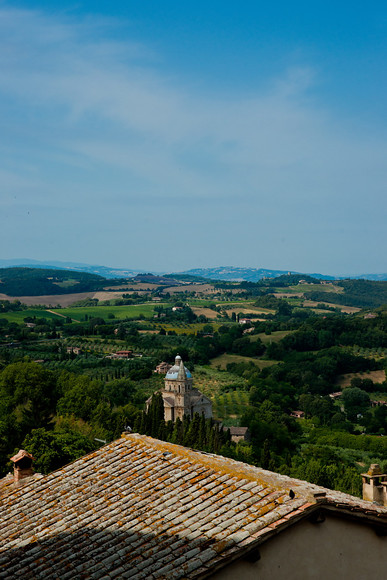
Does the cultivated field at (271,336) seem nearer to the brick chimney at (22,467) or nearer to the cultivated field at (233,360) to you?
the cultivated field at (233,360)

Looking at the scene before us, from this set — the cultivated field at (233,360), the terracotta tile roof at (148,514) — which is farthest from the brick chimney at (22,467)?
the cultivated field at (233,360)

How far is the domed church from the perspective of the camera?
6638 centimetres

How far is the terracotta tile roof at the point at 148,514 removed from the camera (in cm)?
598

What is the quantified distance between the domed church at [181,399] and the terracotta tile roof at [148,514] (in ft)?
192

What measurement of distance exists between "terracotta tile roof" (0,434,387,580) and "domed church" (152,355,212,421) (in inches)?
2306

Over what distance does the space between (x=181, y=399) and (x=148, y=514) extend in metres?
60.8

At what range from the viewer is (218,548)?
231 inches

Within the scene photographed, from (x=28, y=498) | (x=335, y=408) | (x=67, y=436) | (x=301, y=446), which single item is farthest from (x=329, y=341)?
(x=28, y=498)

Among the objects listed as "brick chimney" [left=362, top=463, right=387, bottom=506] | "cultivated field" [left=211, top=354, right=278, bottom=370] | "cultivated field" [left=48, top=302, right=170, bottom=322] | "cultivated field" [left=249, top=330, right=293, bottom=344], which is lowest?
"cultivated field" [left=211, top=354, right=278, bottom=370]

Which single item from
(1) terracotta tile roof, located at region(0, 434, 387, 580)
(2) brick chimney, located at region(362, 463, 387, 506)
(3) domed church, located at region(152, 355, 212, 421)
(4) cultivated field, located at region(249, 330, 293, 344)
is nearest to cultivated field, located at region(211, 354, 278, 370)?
(4) cultivated field, located at region(249, 330, 293, 344)

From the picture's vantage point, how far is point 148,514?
6.91 m

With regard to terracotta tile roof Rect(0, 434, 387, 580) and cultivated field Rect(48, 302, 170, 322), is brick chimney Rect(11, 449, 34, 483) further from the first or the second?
cultivated field Rect(48, 302, 170, 322)

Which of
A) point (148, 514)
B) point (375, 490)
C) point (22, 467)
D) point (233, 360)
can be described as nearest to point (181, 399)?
point (22, 467)

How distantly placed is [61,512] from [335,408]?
309 feet
